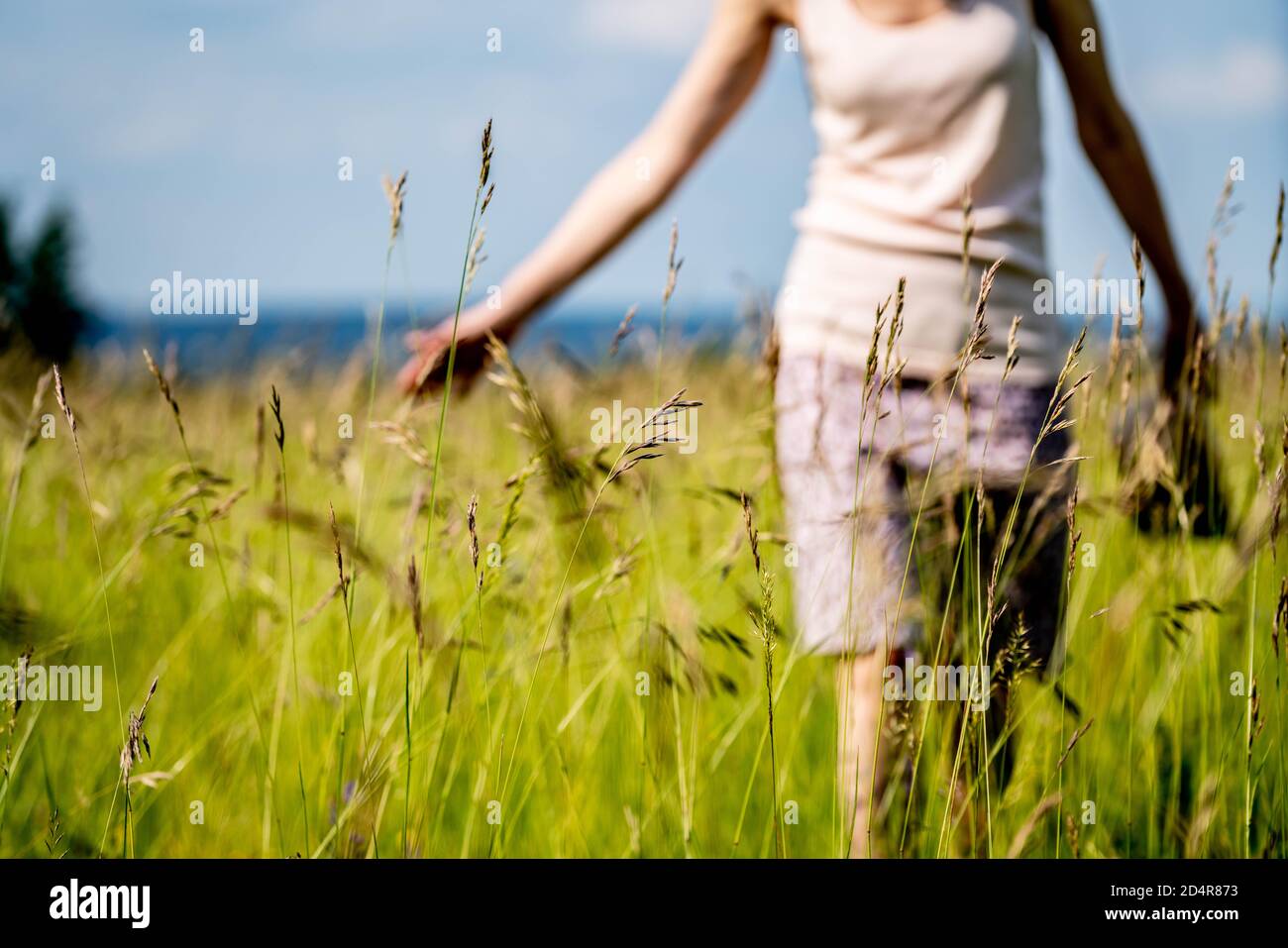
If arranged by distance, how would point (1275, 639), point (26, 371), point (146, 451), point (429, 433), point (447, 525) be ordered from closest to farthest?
point (1275, 639) < point (447, 525) < point (429, 433) < point (146, 451) < point (26, 371)

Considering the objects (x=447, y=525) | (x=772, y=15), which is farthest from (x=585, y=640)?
(x=772, y=15)

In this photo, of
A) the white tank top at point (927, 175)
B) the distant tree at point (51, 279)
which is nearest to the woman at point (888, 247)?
the white tank top at point (927, 175)

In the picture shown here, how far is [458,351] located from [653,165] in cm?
39

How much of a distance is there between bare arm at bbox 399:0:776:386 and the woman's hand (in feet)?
0.07

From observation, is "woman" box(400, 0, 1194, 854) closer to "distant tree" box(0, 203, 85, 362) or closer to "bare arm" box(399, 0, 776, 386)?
"bare arm" box(399, 0, 776, 386)

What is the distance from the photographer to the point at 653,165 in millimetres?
1318

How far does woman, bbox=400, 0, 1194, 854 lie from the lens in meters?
1.24

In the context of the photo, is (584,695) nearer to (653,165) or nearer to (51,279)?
(653,165)

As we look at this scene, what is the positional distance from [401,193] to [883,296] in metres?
0.65
